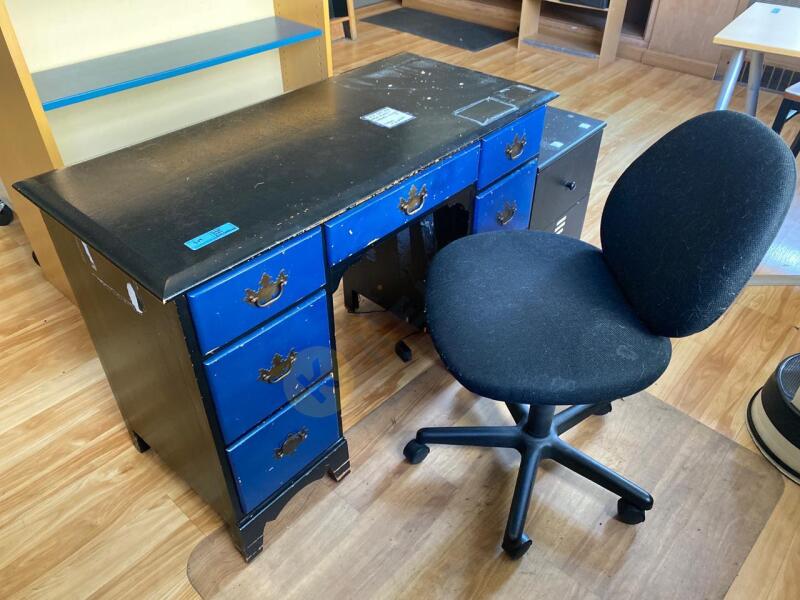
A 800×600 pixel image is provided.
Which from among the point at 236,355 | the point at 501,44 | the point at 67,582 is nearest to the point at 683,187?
the point at 236,355

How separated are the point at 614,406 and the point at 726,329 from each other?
57cm

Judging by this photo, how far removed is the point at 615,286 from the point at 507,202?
0.42 metres

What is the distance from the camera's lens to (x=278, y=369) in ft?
3.86

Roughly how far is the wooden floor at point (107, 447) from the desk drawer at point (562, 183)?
0.51 metres

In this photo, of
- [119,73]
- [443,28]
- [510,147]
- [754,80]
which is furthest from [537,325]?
[443,28]

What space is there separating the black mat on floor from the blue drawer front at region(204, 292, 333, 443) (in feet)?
11.8

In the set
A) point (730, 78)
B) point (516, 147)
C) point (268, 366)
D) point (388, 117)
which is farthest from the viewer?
point (730, 78)

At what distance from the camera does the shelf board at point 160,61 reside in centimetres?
157

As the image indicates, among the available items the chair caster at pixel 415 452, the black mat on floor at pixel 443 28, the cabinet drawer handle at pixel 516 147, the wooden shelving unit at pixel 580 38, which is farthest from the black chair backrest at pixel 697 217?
the black mat on floor at pixel 443 28

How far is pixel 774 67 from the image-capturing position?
3.71 metres

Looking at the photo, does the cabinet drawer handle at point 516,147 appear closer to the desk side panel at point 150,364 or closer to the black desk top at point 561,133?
the black desk top at point 561,133

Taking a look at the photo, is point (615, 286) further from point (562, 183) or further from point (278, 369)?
point (278, 369)

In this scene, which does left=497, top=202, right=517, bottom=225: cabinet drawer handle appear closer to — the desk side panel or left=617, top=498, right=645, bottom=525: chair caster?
left=617, top=498, right=645, bottom=525: chair caster

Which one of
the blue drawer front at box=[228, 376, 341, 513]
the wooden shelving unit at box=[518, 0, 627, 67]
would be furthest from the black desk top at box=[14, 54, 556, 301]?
the wooden shelving unit at box=[518, 0, 627, 67]
